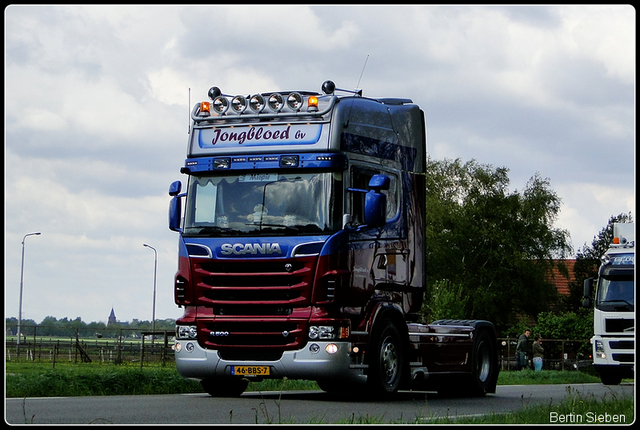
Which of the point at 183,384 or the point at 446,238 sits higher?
the point at 446,238

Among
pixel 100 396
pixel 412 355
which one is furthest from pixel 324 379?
pixel 100 396

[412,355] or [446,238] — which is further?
[446,238]

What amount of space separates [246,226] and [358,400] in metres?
2.77

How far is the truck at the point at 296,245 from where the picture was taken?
13312 millimetres

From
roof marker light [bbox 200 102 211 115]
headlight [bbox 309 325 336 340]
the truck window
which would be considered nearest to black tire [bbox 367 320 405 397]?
headlight [bbox 309 325 336 340]

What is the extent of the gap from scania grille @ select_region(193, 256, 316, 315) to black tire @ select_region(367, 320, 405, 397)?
1.38 metres

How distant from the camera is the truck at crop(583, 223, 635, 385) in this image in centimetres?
2284

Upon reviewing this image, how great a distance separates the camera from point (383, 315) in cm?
1429

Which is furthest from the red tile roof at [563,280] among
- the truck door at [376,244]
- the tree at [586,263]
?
the truck door at [376,244]

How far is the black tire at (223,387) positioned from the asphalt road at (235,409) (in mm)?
176

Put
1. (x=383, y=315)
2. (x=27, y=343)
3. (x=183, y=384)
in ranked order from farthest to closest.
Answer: (x=27, y=343) → (x=183, y=384) → (x=383, y=315)

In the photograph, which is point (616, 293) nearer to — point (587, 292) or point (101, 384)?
point (587, 292)

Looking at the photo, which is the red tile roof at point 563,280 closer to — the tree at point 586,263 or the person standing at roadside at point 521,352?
the tree at point 586,263

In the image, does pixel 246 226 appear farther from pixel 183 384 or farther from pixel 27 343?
pixel 27 343
